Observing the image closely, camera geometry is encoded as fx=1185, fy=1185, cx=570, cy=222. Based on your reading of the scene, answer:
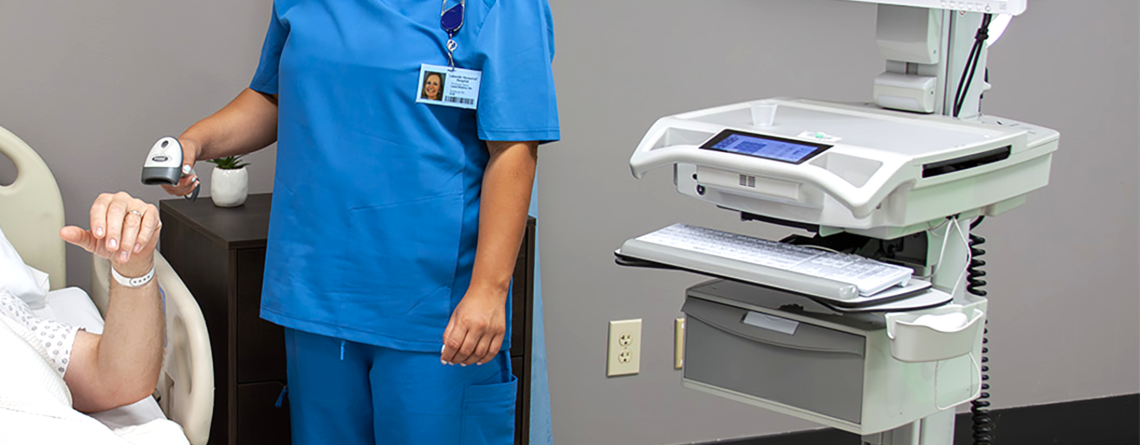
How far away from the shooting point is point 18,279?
1.74 metres

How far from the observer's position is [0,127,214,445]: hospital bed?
1.59 m

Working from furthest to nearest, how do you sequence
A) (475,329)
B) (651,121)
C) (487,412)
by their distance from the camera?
(651,121), (487,412), (475,329)

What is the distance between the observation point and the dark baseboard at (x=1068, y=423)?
2873 millimetres

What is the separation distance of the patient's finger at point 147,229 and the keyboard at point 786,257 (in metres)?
0.60

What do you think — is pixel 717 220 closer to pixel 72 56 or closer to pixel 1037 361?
pixel 1037 361

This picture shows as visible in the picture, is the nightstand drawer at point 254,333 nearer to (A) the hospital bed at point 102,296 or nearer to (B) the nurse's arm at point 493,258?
(A) the hospital bed at point 102,296

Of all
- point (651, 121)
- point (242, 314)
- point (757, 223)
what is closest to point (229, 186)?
point (242, 314)

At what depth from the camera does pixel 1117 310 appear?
2934 mm

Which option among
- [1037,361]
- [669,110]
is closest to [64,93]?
[669,110]

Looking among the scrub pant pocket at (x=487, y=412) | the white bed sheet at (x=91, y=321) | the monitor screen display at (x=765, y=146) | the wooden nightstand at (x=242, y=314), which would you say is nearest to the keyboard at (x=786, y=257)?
the monitor screen display at (x=765, y=146)

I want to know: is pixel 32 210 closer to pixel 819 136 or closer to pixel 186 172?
pixel 186 172

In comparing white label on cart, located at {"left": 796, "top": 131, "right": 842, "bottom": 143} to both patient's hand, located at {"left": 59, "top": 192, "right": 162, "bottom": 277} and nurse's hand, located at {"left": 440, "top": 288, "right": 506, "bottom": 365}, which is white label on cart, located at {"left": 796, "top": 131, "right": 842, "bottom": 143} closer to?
nurse's hand, located at {"left": 440, "top": 288, "right": 506, "bottom": 365}

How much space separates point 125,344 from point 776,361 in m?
0.86

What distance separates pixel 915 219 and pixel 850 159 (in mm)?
112
